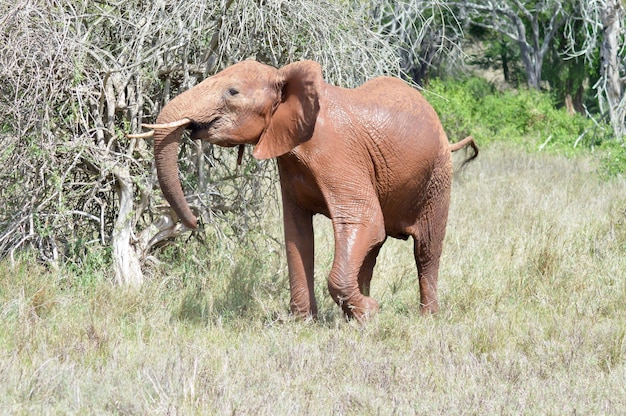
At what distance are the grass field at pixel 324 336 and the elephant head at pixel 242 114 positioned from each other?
0.89 metres

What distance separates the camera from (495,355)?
5.43 m

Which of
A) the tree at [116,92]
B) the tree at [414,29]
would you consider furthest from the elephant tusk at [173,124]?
the tree at [414,29]

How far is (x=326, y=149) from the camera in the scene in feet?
18.3

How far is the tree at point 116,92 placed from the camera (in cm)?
614

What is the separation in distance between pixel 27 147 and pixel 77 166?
689mm

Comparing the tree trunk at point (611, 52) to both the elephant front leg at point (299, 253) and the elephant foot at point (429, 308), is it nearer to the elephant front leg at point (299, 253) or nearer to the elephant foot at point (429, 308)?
the elephant foot at point (429, 308)

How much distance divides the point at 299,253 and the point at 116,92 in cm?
179

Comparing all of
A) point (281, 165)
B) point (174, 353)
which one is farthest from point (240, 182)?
point (174, 353)

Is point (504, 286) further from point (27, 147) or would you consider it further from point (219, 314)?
point (27, 147)

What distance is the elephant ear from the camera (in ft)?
17.7

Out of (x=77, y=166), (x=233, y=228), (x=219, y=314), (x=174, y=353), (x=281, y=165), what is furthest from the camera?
(x=233, y=228)

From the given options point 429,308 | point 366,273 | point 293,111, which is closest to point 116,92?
point 293,111

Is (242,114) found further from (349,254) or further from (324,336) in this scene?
(324,336)

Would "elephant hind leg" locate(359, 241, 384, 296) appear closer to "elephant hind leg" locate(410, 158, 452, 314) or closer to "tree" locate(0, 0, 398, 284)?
"elephant hind leg" locate(410, 158, 452, 314)
